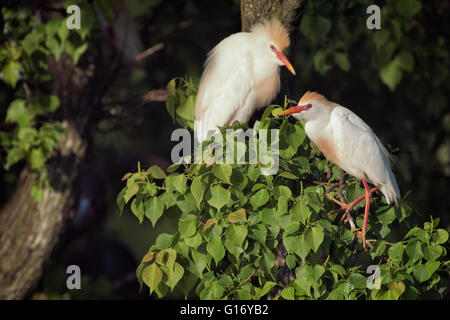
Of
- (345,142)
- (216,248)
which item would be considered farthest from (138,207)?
(345,142)

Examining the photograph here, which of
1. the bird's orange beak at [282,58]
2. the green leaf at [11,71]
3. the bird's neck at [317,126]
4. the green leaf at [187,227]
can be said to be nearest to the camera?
the green leaf at [187,227]

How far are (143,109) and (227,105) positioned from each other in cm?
116

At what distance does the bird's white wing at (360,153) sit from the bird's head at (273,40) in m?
0.35

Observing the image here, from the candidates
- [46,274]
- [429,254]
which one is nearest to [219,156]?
[429,254]

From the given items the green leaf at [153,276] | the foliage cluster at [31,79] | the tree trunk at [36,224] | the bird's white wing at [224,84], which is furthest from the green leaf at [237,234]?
the tree trunk at [36,224]

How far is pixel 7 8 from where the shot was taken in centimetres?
280

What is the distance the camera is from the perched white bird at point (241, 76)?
2000mm

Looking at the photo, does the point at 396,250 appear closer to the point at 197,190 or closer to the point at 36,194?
the point at 197,190

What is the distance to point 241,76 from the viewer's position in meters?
2.09

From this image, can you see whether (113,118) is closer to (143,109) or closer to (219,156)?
(143,109)

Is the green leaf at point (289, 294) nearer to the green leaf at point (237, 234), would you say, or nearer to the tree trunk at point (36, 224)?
the green leaf at point (237, 234)

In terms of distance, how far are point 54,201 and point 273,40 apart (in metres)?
1.48

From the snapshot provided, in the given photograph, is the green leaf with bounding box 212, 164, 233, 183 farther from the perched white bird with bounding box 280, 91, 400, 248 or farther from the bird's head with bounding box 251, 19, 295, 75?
the bird's head with bounding box 251, 19, 295, 75

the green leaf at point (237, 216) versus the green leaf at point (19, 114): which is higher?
the green leaf at point (19, 114)
